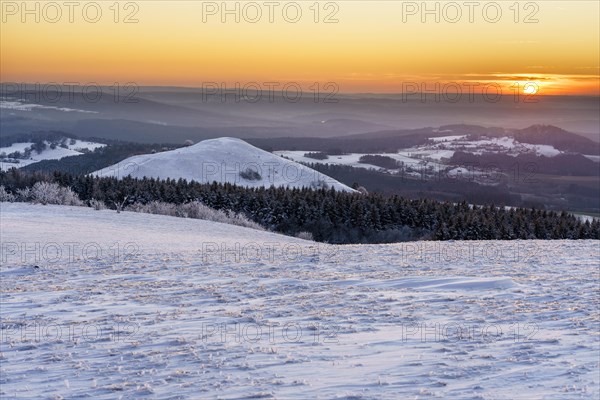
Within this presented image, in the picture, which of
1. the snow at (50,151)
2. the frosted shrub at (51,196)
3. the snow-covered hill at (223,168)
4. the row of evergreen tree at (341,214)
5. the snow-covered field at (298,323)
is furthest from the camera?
the snow at (50,151)

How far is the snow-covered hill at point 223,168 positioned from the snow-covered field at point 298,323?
275 feet

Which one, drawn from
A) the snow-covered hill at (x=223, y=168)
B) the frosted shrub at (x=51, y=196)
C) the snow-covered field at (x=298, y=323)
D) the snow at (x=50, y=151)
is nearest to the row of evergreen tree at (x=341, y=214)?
the frosted shrub at (x=51, y=196)

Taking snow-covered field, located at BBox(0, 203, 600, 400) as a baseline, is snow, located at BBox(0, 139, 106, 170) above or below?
above

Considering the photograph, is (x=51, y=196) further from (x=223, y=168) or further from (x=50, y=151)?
(x=50, y=151)

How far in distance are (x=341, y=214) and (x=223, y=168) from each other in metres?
65.3

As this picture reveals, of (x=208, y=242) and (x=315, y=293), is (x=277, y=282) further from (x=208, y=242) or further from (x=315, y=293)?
(x=208, y=242)

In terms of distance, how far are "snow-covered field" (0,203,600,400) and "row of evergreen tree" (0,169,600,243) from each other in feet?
76.3

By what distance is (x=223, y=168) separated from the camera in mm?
108438

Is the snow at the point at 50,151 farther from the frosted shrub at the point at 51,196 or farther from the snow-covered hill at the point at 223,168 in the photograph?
the frosted shrub at the point at 51,196

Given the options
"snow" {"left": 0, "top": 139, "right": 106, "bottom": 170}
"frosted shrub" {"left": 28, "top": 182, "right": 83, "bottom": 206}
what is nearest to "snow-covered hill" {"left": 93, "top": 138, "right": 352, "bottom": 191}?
"snow" {"left": 0, "top": 139, "right": 106, "bottom": 170}

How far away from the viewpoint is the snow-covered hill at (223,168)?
103250 mm

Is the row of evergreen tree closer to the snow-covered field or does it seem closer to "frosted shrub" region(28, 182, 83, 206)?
"frosted shrub" region(28, 182, 83, 206)

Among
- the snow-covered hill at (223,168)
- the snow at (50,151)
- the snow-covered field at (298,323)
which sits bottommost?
the snow-covered field at (298,323)

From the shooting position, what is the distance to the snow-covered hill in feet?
339
